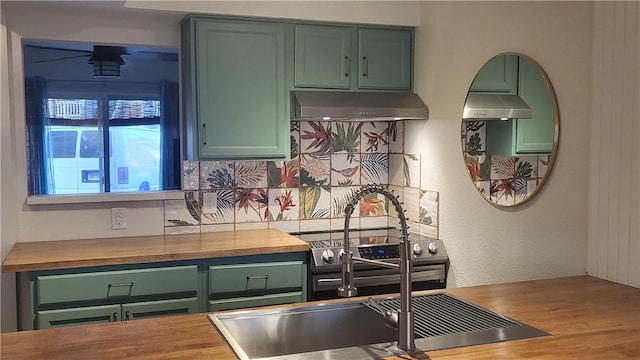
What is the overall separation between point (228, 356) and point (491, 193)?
5.74ft

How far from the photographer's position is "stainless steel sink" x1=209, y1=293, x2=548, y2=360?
1.84 meters

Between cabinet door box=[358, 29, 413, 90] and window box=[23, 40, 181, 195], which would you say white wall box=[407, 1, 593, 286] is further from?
window box=[23, 40, 181, 195]

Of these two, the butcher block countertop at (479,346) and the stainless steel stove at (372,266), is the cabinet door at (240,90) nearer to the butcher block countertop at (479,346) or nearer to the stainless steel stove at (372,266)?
the stainless steel stove at (372,266)

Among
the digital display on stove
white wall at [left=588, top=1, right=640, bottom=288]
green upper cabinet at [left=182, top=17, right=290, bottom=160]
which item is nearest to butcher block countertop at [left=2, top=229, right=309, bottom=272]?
the digital display on stove

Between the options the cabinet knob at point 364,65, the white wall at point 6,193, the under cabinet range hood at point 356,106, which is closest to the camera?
the white wall at point 6,193

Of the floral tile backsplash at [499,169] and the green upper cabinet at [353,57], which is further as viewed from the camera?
the green upper cabinet at [353,57]

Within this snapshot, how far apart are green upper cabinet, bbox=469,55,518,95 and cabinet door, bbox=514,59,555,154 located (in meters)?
0.04

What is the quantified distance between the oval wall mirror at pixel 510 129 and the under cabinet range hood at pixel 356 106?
464mm

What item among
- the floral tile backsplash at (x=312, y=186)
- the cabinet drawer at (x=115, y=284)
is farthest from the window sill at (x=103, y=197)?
the cabinet drawer at (x=115, y=284)

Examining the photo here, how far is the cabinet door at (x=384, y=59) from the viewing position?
3580mm

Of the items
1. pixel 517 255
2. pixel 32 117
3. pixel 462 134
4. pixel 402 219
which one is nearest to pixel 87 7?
pixel 32 117

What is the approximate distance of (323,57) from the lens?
11.5 ft

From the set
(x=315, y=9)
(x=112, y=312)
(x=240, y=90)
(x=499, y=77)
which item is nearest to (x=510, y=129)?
(x=499, y=77)

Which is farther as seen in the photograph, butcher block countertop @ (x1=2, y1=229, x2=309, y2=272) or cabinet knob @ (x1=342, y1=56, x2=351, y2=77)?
cabinet knob @ (x1=342, y1=56, x2=351, y2=77)
